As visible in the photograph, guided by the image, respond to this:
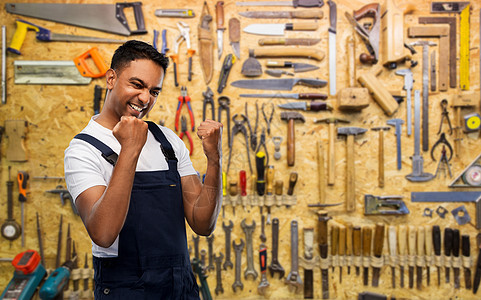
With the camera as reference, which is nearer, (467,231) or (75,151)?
(75,151)

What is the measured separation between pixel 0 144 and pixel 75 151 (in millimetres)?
2261

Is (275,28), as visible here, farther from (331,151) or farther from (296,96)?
(331,151)

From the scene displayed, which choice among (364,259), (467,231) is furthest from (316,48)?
(467,231)

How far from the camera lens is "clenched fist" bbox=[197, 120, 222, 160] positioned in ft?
3.40

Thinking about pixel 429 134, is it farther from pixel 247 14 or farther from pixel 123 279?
pixel 123 279

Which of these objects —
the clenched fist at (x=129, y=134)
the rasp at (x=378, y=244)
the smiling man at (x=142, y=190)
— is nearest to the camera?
the clenched fist at (x=129, y=134)

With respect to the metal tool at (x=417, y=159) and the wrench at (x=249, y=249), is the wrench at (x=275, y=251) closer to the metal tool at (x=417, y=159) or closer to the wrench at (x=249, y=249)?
the wrench at (x=249, y=249)

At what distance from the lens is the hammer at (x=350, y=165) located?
259cm

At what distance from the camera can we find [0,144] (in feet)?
8.59

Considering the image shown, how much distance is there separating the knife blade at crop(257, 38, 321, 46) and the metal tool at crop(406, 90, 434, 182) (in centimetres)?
98

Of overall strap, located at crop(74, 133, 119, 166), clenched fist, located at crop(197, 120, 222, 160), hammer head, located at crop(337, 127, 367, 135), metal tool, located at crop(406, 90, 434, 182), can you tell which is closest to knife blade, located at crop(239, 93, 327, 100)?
hammer head, located at crop(337, 127, 367, 135)

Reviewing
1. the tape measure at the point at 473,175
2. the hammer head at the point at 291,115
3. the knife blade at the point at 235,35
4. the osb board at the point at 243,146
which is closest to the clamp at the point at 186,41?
the osb board at the point at 243,146

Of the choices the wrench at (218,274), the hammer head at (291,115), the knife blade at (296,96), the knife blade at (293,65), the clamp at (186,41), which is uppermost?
the clamp at (186,41)

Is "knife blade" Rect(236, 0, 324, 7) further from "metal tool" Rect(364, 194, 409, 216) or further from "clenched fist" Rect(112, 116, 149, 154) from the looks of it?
"clenched fist" Rect(112, 116, 149, 154)
